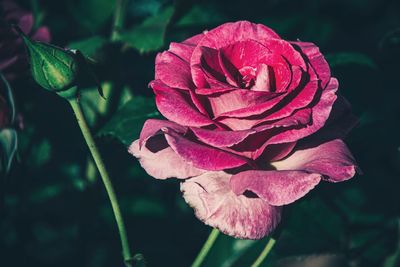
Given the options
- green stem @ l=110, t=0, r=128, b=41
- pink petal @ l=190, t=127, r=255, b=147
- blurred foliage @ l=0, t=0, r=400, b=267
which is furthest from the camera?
green stem @ l=110, t=0, r=128, b=41

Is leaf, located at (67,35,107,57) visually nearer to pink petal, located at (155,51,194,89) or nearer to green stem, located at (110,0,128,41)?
green stem, located at (110,0,128,41)

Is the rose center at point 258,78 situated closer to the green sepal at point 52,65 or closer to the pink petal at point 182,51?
the pink petal at point 182,51

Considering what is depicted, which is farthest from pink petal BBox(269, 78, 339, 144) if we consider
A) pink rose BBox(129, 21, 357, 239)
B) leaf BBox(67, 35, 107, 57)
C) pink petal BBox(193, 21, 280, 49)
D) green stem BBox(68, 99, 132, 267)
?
leaf BBox(67, 35, 107, 57)

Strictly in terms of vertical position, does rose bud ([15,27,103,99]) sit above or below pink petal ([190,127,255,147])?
above

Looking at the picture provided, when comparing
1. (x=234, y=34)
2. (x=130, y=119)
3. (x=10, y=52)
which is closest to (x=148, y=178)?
(x=130, y=119)

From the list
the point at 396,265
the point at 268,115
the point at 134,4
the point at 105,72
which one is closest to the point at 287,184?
the point at 268,115

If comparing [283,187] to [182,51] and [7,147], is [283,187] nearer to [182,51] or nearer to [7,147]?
[182,51]
